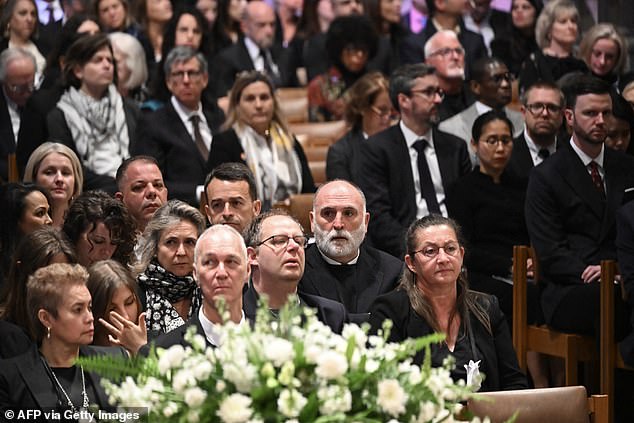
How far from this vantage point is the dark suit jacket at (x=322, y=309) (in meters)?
4.51

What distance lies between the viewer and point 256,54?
927cm

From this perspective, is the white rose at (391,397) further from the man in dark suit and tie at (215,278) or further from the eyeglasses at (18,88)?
the eyeglasses at (18,88)

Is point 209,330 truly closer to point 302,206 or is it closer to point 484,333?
point 484,333

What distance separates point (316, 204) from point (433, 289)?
80 cm

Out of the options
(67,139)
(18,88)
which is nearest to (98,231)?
(67,139)

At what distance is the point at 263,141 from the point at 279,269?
8.38 feet

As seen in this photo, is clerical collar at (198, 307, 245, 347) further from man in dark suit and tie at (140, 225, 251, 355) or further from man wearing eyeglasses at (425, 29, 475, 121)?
man wearing eyeglasses at (425, 29, 475, 121)

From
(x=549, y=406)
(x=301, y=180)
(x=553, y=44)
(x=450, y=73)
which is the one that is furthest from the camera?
(x=553, y=44)

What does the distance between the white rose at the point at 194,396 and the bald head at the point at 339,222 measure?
263 cm

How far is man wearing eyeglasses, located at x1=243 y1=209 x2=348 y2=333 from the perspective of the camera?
4602 millimetres

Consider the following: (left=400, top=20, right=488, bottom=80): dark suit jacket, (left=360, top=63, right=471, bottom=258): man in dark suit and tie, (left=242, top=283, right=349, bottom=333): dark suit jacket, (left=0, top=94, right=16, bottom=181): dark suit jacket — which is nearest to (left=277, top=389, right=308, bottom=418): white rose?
(left=242, top=283, right=349, bottom=333): dark suit jacket

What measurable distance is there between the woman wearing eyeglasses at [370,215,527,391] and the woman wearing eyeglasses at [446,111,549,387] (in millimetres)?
1536

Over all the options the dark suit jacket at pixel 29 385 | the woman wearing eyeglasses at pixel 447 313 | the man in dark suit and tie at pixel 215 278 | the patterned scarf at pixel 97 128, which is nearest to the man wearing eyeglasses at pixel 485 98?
the patterned scarf at pixel 97 128

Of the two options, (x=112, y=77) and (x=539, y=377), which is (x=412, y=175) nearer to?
(x=539, y=377)
